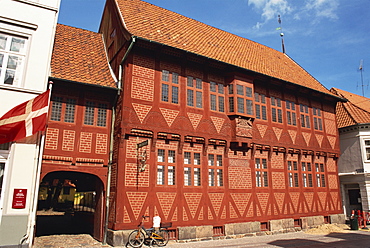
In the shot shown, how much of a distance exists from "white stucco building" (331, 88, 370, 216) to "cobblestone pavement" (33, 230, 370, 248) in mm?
6231

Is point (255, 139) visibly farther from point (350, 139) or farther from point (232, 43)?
point (350, 139)

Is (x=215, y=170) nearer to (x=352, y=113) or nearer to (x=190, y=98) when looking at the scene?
(x=190, y=98)

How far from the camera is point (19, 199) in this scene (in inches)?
353

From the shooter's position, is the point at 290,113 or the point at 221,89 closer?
the point at 221,89

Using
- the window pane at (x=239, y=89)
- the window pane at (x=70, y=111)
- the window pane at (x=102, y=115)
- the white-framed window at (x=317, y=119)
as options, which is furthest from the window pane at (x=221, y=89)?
the white-framed window at (x=317, y=119)

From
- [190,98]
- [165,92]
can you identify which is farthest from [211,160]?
[165,92]

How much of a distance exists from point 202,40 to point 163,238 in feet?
32.5

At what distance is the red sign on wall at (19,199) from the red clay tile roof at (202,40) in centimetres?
710

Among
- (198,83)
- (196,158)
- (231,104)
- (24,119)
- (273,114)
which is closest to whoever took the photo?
(24,119)

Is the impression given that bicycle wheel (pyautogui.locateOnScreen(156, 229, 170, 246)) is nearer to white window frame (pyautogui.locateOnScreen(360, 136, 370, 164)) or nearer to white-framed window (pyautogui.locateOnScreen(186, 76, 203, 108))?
white-framed window (pyautogui.locateOnScreen(186, 76, 203, 108))

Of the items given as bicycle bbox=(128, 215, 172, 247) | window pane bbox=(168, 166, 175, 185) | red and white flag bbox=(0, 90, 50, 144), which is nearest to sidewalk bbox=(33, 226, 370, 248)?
bicycle bbox=(128, 215, 172, 247)

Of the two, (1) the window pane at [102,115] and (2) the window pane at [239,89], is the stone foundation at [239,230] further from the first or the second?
(2) the window pane at [239,89]

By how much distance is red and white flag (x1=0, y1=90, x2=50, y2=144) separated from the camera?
29.4 ft

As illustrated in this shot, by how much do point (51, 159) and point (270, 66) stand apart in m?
13.2
